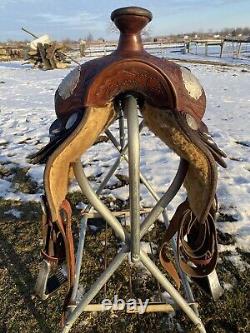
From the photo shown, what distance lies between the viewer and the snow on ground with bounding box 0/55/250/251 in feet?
7.72

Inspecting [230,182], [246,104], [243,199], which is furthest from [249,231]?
[246,104]

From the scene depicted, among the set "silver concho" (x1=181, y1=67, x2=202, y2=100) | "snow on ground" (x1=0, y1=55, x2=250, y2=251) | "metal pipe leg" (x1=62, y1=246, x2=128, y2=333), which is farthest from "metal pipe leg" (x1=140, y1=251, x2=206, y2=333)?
"snow on ground" (x1=0, y1=55, x2=250, y2=251)

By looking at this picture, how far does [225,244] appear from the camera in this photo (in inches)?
75.4

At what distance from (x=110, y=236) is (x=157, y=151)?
1.57 meters

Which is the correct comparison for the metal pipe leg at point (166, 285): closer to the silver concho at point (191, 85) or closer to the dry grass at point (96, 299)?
the dry grass at point (96, 299)

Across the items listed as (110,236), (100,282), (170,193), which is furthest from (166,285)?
(110,236)

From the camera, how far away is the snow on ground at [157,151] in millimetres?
2352

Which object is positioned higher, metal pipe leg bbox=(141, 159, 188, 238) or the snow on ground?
metal pipe leg bbox=(141, 159, 188, 238)

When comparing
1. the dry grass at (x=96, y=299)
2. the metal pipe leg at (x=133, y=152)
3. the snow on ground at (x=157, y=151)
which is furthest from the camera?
the snow on ground at (x=157, y=151)

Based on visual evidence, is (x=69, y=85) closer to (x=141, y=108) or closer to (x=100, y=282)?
(x=141, y=108)

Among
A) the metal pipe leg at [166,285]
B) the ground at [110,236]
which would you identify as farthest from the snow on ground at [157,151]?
the metal pipe leg at [166,285]

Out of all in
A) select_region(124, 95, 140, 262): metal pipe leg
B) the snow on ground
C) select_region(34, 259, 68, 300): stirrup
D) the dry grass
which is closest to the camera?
select_region(124, 95, 140, 262): metal pipe leg

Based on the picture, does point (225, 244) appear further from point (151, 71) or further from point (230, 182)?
point (151, 71)

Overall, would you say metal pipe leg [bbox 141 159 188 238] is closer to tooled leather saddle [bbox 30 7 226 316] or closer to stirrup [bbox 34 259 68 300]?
tooled leather saddle [bbox 30 7 226 316]
